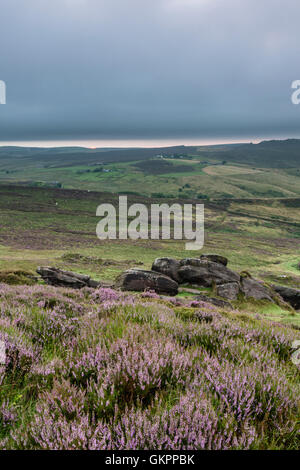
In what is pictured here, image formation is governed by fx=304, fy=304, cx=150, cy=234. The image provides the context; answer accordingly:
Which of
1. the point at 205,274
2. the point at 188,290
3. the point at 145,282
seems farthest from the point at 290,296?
the point at 145,282

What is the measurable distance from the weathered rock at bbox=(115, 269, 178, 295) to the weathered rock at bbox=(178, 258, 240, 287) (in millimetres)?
2465

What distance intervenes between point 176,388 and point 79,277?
20.8m

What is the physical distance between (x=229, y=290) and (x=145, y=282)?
21.3 ft

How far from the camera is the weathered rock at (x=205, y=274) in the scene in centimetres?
2485

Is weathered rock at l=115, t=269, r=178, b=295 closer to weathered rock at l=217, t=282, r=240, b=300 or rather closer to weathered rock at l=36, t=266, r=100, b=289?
weathered rock at l=36, t=266, r=100, b=289

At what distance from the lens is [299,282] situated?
43.8 m

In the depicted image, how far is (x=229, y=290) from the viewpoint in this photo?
23266 millimetres

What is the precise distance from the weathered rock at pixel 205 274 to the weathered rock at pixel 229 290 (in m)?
1.00

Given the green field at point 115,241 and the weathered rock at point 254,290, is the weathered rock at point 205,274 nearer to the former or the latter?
the weathered rock at point 254,290

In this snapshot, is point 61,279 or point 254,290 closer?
point 61,279

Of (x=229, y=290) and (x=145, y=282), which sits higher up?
(x=145, y=282)

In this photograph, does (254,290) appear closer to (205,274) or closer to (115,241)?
(205,274)

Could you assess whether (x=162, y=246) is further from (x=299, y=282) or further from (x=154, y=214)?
(x=154, y=214)
